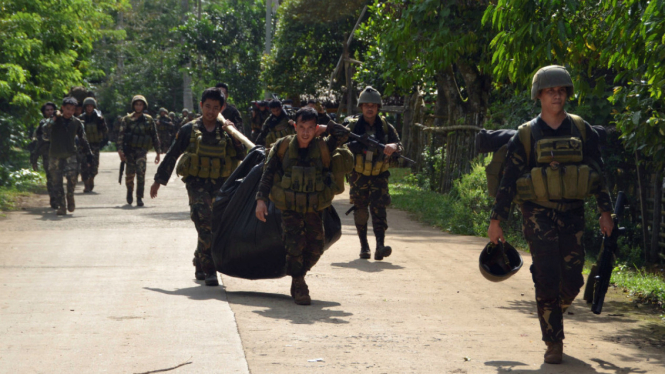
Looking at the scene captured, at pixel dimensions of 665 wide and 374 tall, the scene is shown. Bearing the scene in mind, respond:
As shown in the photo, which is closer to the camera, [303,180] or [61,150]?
[303,180]

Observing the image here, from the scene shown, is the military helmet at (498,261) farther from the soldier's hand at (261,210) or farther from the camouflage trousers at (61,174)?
the camouflage trousers at (61,174)

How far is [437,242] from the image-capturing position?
11.7m

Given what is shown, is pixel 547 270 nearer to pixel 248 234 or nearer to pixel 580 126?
pixel 580 126

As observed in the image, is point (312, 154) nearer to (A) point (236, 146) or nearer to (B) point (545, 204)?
(A) point (236, 146)

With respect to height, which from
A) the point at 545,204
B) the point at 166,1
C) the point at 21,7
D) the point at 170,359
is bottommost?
the point at 170,359

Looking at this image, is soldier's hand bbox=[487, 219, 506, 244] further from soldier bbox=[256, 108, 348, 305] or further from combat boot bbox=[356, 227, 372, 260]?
combat boot bbox=[356, 227, 372, 260]

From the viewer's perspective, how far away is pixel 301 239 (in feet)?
23.4

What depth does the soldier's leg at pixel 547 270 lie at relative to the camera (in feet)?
17.3

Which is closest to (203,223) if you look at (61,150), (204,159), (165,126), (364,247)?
(204,159)

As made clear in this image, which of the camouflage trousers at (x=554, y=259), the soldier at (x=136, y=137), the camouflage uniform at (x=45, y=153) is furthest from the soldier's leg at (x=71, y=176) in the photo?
the camouflage trousers at (x=554, y=259)

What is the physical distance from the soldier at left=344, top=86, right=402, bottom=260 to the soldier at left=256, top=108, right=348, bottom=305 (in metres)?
2.31

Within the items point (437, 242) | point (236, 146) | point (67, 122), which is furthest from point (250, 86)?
point (236, 146)

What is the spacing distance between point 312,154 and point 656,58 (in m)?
2.69

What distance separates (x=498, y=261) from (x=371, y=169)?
4121 mm
